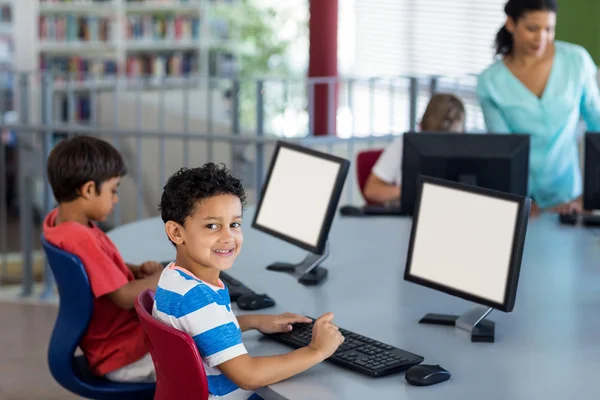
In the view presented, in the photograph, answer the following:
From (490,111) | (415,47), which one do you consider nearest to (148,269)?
(490,111)

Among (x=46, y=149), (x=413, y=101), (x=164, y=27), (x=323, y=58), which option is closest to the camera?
(x=46, y=149)

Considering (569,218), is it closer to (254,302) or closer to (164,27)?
(254,302)

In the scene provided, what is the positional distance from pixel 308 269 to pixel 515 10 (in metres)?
1.35

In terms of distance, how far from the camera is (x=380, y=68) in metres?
8.18

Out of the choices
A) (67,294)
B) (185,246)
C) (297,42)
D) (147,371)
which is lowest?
(147,371)

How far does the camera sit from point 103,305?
8.14 feet

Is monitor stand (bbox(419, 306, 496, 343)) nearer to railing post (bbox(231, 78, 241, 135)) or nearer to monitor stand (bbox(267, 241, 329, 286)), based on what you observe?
monitor stand (bbox(267, 241, 329, 286))

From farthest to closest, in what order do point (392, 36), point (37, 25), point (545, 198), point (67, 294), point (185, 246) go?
point (37, 25) → point (392, 36) → point (545, 198) → point (67, 294) → point (185, 246)

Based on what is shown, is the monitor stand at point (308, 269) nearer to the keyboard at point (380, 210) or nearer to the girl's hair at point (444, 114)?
the keyboard at point (380, 210)

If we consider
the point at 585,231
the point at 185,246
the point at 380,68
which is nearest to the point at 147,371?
the point at 185,246

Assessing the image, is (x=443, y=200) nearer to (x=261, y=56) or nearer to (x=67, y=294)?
(x=67, y=294)

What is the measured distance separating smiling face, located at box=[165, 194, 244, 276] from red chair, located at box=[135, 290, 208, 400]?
15 centimetres

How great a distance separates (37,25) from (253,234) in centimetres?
598

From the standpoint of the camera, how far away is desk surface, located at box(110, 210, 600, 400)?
5.98 ft
